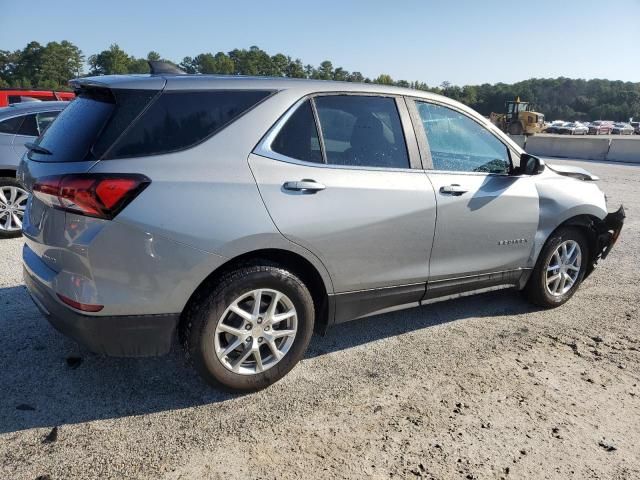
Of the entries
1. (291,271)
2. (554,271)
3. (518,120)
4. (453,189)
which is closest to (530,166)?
(453,189)

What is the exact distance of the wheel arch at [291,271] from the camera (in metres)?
2.72

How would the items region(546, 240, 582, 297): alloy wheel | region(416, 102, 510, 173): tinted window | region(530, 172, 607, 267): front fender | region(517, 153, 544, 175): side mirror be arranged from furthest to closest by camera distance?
region(546, 240, 582, 297): alloy wheel
region(530, 172, 607, 267): front fender
region(517, 153, 544, 175): side mirror
region(416, 102, 510, 173): tinted window

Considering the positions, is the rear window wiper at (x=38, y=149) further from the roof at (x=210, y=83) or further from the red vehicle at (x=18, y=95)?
the red vehicle at (x=18, y=95)

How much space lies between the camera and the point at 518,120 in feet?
138

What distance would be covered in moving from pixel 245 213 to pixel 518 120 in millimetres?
44326

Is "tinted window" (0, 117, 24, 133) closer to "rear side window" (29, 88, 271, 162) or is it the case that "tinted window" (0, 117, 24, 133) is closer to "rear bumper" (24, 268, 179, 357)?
"rear side window" (29, 88, 271, 162)

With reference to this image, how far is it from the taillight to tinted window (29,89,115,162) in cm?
15

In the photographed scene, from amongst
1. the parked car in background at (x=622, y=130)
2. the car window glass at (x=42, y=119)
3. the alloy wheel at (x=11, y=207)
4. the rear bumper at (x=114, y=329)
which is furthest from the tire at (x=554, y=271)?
the parked car in background at (x=622, y=130)

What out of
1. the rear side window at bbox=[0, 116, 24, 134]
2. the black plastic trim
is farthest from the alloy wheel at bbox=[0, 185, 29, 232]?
the black plastic trim

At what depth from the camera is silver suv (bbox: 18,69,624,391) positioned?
8.09 ft

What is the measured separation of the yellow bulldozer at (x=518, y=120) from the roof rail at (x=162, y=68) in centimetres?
4125

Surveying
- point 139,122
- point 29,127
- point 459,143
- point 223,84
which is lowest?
point 29,127

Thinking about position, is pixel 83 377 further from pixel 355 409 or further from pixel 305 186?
pixel 305 186

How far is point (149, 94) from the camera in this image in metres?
2.60
